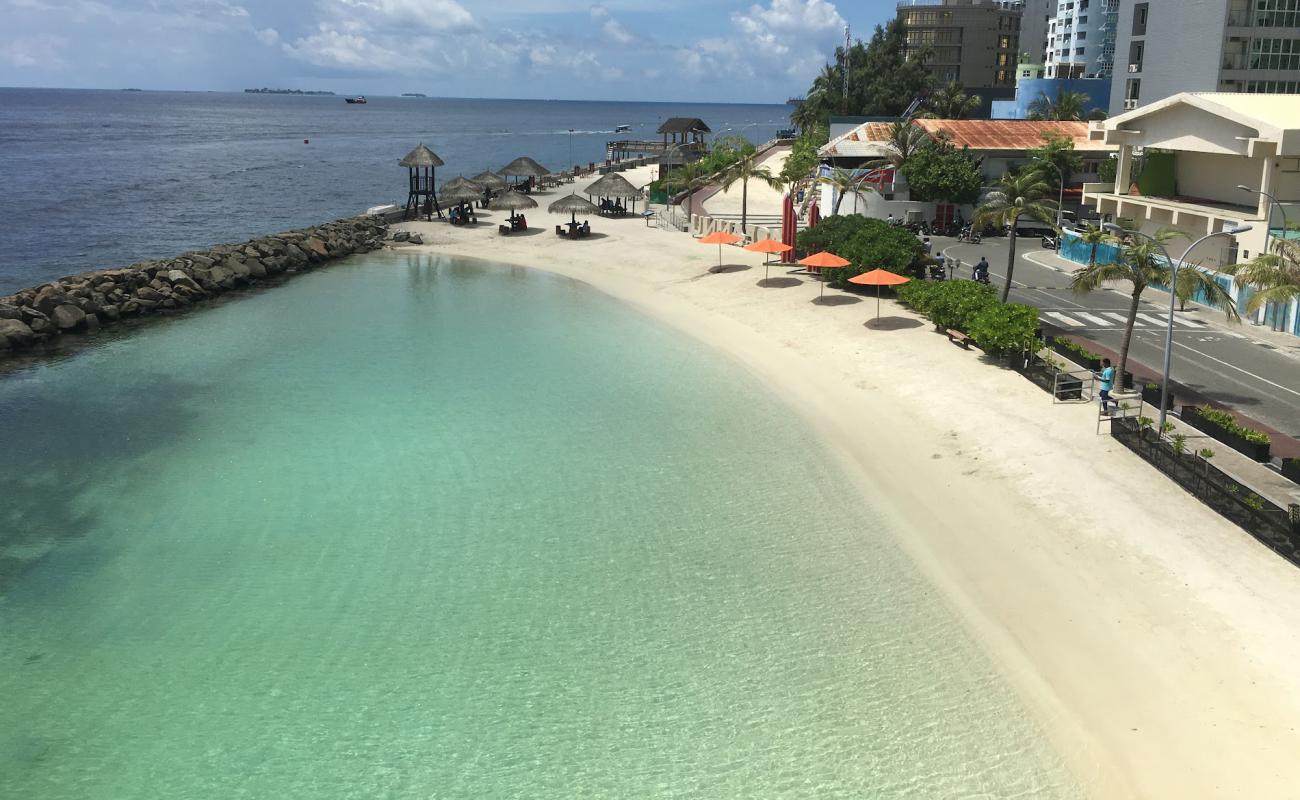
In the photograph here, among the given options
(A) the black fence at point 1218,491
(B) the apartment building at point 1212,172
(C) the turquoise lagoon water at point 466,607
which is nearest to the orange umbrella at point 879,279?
(C) the turquoise lagoon water at point 466,607

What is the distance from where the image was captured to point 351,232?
190 ft

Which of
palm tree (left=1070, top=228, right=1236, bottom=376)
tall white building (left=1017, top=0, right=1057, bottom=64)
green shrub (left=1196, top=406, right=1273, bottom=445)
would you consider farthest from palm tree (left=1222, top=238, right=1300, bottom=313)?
tall white building (left=1017, top=0, right=1057, bottom=64)

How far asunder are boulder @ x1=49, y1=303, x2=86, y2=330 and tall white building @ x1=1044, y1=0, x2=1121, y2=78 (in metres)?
112

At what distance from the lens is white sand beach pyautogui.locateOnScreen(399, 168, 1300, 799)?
1329 cm

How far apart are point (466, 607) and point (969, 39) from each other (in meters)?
134

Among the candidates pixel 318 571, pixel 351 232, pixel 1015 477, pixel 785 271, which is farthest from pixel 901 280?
pixel 351 232

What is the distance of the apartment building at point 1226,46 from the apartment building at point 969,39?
56.5 meters

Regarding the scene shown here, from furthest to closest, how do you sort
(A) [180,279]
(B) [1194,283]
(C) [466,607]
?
(A) [180,279] < (B) [1194,283] < (C) [466,607]

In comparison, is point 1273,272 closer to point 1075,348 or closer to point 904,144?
point 1075,348

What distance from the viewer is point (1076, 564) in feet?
57.9

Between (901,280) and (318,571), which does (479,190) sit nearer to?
(901,280)

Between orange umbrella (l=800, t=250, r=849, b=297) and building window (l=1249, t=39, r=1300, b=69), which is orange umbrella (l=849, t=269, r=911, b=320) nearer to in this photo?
orange umbrella (l=800, t=250, r=849, b=297)

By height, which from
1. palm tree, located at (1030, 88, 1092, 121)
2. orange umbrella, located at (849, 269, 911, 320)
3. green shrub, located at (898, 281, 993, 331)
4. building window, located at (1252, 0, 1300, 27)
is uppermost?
building window, located at (1252, 0, 1300, 27)

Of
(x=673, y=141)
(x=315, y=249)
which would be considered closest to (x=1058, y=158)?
(x=315, y=249)
